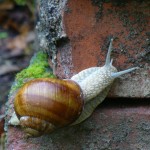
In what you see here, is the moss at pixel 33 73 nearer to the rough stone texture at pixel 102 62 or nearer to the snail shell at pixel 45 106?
the rough stone texture at pixel 102 62

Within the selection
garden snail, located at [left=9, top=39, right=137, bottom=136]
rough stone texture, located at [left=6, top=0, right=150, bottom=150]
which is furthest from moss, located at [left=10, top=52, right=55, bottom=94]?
garden snail, located at [left=9, top=39, right=137, bottom=136]

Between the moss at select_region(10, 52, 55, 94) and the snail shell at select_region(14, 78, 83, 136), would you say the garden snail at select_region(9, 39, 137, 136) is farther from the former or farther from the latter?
the moss at select_region(10, 52, 55, 94)

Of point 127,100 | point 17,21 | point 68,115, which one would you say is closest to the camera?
point 68,115

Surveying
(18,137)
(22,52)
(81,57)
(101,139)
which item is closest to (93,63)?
(81,57)

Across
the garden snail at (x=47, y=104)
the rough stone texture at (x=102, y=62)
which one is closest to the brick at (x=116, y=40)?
the rough stone texture at (x=102, y=62)

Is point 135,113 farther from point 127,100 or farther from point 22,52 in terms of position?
point 22,52

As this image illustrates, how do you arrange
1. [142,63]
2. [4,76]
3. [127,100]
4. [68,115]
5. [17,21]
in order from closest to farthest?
[68,115]
[142,63]
[127,100]
[4,76]
[17,21]
